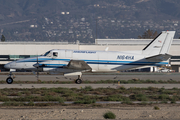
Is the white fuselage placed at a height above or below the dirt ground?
above

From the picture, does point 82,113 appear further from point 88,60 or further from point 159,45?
point 159,45

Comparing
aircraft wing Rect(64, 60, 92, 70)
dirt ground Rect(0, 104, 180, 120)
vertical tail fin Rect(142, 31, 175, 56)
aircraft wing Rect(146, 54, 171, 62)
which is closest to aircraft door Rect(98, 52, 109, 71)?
aircraft wing Rect(64, 60, 92, 70)

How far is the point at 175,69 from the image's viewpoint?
81500mm

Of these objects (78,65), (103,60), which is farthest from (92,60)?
(78,65)

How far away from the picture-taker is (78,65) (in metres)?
31.4

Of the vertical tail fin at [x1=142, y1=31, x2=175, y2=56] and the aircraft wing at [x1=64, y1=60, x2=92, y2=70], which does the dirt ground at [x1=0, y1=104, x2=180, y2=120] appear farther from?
the vertical tail fin at [x1=142, y1=31, x2=175, y2=56]

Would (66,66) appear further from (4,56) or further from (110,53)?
(4,56)

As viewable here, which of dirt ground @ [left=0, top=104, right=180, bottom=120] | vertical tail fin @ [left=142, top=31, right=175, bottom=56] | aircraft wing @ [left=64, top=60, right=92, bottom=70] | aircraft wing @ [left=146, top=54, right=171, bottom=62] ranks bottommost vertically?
dirt ground @ [left=0, top=104, right=180, bottom=120]

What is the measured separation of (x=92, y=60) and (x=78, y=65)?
192cm

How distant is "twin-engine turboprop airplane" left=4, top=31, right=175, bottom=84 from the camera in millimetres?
31516

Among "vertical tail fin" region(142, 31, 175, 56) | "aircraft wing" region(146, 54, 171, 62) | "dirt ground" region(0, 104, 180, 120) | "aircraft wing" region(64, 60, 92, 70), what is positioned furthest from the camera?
"vertical tail fin" region(142, 31, 175, 56)

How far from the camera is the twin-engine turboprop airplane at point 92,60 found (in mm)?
31516

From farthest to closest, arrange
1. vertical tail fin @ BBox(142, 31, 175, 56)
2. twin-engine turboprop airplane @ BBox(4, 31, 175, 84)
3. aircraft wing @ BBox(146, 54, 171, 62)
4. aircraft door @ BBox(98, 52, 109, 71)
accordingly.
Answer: vertical tail fin @ BBox(142, 31, 175, 56) < aircraft door @ BBox(98, 52, 109, 71) < aircraft wing @ BBox(146, 54, 171, 62) < twin-engine turboprop airplane @ BBox(4, 31, 175, 84)

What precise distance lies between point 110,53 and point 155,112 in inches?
669
